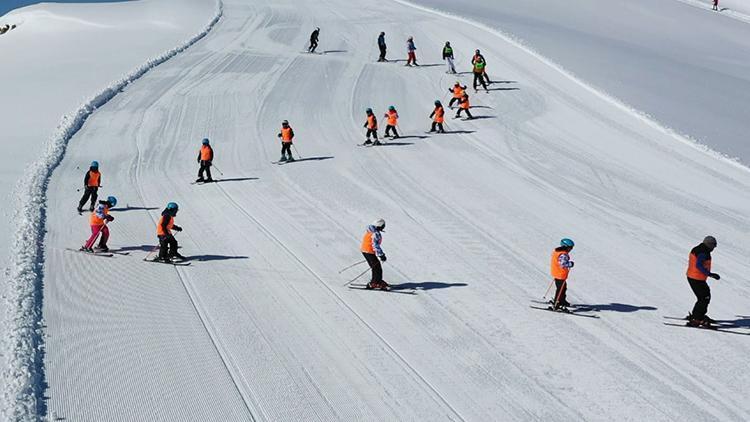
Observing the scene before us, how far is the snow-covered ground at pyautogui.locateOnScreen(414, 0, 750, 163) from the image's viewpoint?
29938 mm

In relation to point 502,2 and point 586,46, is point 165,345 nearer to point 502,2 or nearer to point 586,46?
point 586,46

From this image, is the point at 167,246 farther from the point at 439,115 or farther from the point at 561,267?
the point at 439,115

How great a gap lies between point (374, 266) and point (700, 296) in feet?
18.0

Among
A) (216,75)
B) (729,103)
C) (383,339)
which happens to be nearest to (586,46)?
(729,103)

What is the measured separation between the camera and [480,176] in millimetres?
23891

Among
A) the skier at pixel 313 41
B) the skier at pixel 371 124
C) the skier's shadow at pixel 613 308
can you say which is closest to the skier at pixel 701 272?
the skier's shadow at pixel 613 308

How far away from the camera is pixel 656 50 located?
1708 inches

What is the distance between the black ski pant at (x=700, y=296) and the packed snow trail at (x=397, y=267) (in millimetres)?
392

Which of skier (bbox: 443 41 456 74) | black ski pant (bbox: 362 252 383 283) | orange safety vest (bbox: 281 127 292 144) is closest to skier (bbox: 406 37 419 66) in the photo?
skier (bbox: 443 41 456 74)

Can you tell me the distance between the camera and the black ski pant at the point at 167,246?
53.6 ft

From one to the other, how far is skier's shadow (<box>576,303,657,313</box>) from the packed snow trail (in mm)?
64

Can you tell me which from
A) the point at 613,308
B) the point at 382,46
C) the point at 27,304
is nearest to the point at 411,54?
the point at 382,46

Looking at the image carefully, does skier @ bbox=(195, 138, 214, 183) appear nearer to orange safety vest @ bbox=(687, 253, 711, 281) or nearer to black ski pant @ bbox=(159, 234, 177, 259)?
black ski pant @ bbox=(159, 234, 177, 259)

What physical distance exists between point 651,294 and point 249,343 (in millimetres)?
7580
